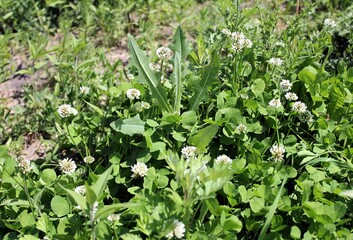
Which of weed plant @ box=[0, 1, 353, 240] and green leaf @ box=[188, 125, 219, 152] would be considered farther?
green leaf @ box=[188, 125, 219, 152]

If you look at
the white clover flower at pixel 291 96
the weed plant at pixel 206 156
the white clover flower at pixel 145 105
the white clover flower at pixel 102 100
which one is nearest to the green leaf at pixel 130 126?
the weed plant at pixel 206 156

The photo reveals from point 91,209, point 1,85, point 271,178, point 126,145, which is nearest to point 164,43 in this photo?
point 1,85

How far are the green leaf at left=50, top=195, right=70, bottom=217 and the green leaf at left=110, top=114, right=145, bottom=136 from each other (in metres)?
0.45

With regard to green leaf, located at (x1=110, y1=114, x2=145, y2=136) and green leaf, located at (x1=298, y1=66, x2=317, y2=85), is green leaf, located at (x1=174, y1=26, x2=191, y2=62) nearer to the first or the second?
green leaf, located at (x1=110, y1=114, x2=145, y2=136)

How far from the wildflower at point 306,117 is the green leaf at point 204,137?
596 millimetres

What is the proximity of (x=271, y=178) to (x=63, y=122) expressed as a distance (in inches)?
52.0

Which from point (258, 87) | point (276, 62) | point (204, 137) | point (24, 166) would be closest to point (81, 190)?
point (24, 166)

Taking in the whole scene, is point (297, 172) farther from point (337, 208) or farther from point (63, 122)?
point (63, 122)

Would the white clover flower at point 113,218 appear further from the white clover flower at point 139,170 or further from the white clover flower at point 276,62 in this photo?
the white clover flower at point 276,62

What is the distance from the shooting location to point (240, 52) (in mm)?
3271

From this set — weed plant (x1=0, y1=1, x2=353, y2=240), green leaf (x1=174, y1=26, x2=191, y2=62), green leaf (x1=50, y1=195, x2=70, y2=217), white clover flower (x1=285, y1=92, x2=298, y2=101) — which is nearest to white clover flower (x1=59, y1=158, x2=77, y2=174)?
weed plant (x1=0, y1=1, x2=353, y2=240)

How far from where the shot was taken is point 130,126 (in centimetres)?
287

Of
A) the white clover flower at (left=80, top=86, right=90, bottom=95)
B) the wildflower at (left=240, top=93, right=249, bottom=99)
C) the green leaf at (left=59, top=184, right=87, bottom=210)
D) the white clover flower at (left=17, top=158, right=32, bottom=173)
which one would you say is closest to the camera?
the green leaf at (left=59, top=184, right=87, bottom=210)

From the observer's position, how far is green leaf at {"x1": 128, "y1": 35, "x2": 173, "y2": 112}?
297 centimetres
